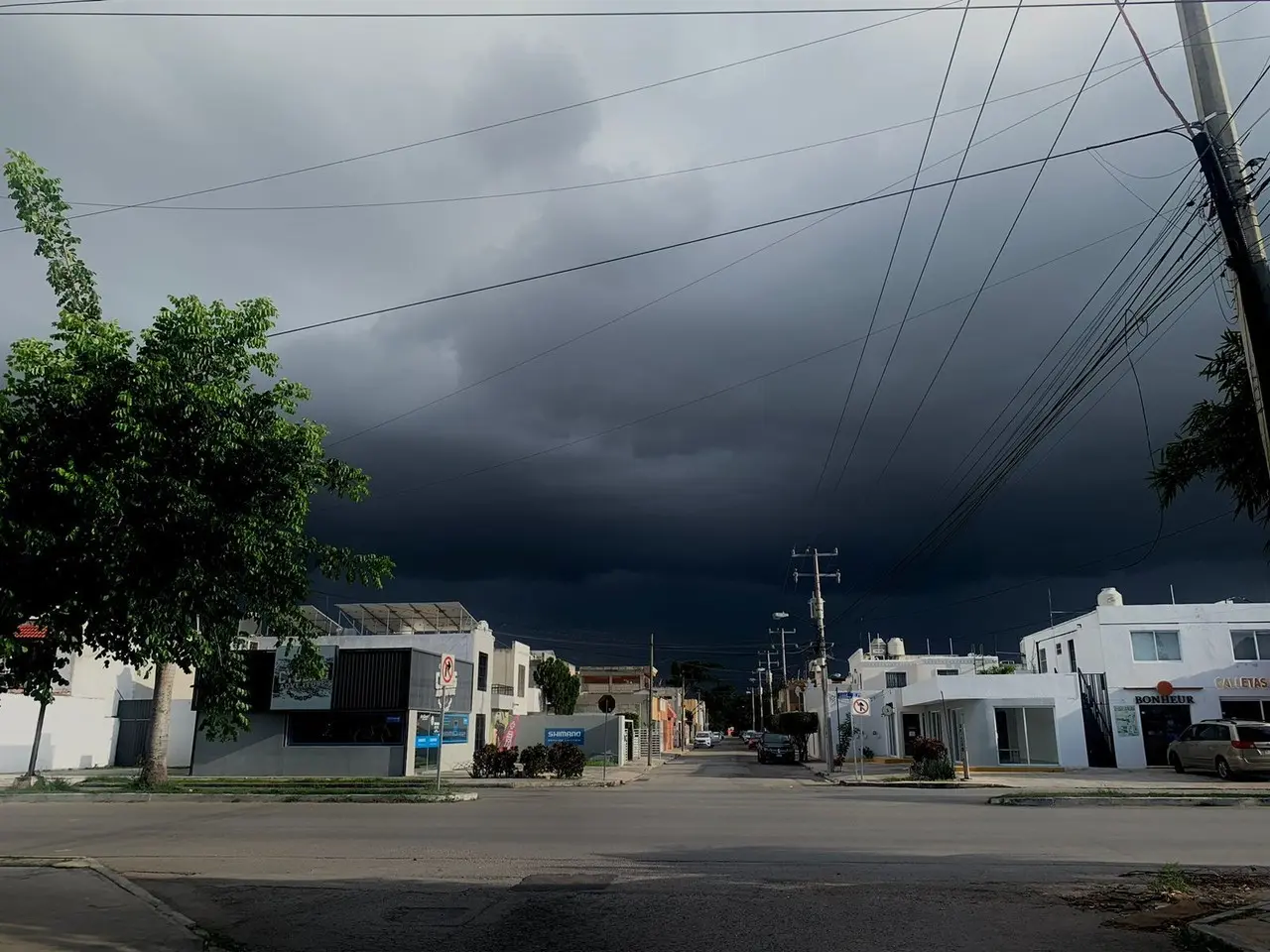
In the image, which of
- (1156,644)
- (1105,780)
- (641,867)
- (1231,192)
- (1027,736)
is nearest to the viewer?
(1231,192)

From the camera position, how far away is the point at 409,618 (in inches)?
1941

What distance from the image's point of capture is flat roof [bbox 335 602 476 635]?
158 feet

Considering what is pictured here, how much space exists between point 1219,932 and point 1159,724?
3434 centimetres

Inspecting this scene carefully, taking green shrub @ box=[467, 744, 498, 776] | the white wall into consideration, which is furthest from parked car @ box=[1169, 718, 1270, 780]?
the white wall

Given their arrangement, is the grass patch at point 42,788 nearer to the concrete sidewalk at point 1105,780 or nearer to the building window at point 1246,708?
the concrete sidewalk at point 1105,780

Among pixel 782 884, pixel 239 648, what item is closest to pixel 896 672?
pixel 782 884

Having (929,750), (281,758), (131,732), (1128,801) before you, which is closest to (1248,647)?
(929,750)

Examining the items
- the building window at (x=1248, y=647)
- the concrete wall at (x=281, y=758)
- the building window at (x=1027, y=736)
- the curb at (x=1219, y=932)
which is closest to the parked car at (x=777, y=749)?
the building window at (x=1027, y=736)

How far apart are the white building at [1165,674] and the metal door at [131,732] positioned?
40363 mm

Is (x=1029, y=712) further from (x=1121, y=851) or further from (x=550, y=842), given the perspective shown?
(x=550, y=842)

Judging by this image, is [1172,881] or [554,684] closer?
[1172,881]

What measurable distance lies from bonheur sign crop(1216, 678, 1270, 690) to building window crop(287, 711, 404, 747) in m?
31.3

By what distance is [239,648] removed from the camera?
25.7ft

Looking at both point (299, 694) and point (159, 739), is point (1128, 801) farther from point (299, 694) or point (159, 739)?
point (299, 694)
